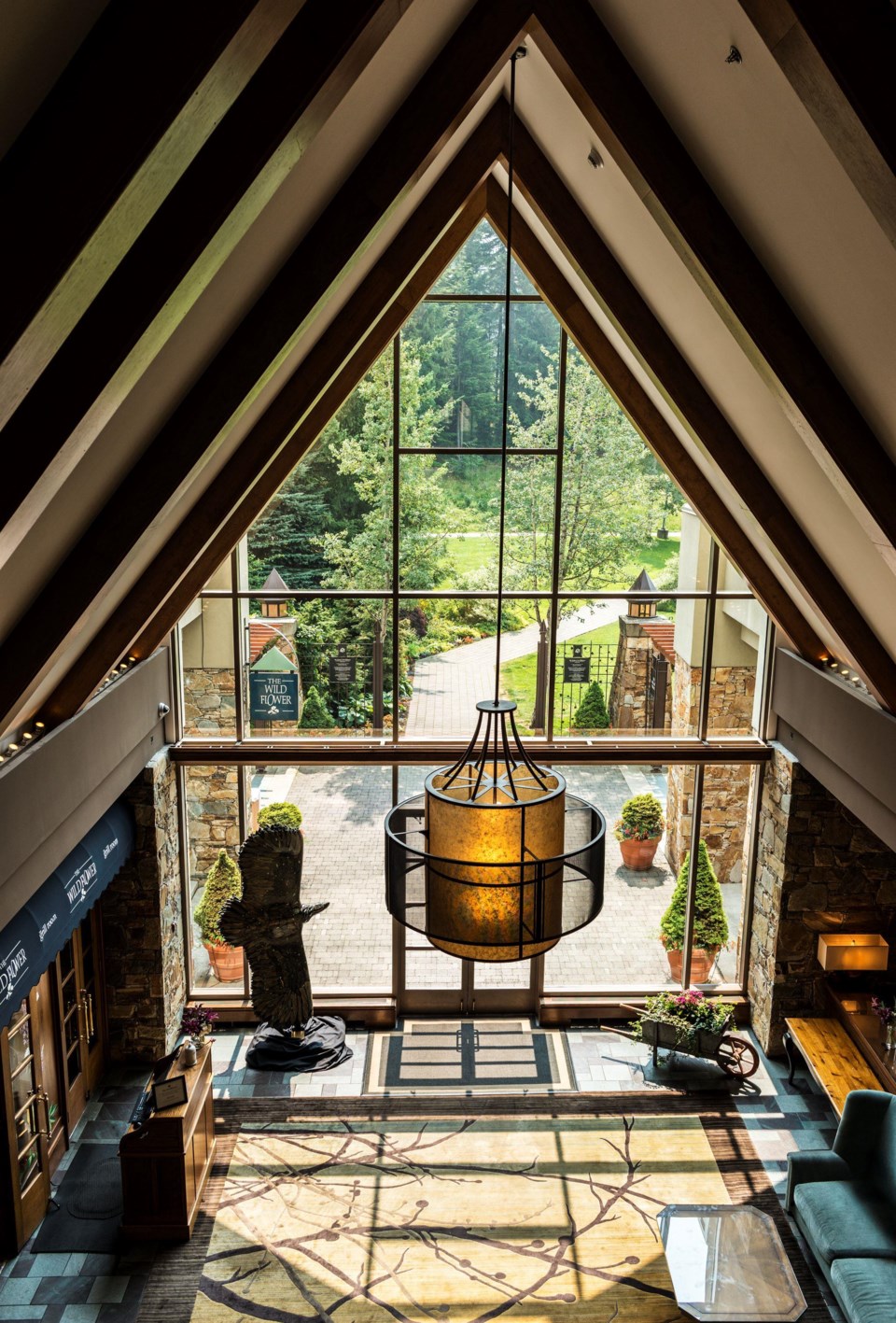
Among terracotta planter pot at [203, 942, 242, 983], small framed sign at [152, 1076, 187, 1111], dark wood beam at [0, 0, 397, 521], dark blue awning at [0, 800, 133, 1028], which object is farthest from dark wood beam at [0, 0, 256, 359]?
terracotta planter pot at [203, 942, 242, 983]

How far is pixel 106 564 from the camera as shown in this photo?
15.0 feet

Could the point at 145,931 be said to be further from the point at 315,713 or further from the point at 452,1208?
the point at 452,1208

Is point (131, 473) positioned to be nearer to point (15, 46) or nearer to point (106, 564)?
point (106, 564)

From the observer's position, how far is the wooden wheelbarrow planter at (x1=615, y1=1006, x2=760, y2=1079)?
8422 millimetres

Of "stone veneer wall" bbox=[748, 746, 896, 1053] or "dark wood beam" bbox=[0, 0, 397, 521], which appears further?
"stone veneer wall" bbox=[748, 746, 896, 1053]

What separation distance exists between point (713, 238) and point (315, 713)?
562 centimetres

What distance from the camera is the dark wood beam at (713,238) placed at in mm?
4211

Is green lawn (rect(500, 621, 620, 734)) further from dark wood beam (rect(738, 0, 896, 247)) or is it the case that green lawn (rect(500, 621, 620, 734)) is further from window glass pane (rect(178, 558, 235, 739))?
dark wood beam (rect(738, 0, 896, 247))

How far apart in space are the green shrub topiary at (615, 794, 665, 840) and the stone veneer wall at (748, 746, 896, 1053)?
0.98 meters

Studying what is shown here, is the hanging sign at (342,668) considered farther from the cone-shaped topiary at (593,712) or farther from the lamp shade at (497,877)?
the lamp shade at (497,877)

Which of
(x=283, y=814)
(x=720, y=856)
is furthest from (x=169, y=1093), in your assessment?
(x=720, y=856)

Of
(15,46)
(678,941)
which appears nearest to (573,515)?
(678,941)

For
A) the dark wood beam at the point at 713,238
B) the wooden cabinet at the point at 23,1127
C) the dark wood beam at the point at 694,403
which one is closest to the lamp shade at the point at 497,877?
the dark wood beam at the point at 713,238

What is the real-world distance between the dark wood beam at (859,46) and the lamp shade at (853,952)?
7.12 m
